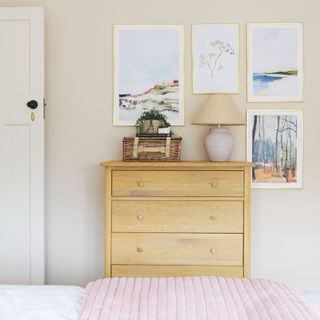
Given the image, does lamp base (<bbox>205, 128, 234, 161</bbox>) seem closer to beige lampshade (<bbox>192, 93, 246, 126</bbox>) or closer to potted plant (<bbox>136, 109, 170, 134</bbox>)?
beige lampshade (<bbox>192, 93, 246, 126</bbox>)

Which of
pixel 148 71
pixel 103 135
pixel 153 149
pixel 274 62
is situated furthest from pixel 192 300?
pixel 274 62

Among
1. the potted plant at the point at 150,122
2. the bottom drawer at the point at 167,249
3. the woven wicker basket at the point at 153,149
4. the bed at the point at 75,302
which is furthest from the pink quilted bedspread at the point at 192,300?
the potted plant at the point at 150,122

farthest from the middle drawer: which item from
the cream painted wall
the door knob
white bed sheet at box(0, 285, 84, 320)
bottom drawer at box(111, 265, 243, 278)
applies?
white bed sheet at box(0, 285, 84, 320)

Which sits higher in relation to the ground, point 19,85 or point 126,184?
point 19,85

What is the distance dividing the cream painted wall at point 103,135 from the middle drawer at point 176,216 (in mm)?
502

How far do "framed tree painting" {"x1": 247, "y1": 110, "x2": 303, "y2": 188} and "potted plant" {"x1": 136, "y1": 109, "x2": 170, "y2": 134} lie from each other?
0.61 metres

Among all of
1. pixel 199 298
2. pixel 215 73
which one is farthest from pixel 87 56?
pixel 199 298

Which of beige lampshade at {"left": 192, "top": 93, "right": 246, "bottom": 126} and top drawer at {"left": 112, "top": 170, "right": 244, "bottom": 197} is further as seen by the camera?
beige lampshade at {"left": 192, "top": 93, "right": 246, "bottom": 126}

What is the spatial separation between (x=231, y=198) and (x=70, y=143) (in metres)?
1.20

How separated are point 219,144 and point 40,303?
5.56 feet

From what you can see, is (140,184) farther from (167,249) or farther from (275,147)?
(275,147)

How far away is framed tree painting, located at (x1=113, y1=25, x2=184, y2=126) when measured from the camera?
313 centimetres

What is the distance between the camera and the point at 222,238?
2.70 metres

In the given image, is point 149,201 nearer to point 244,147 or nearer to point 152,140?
point 152,140
